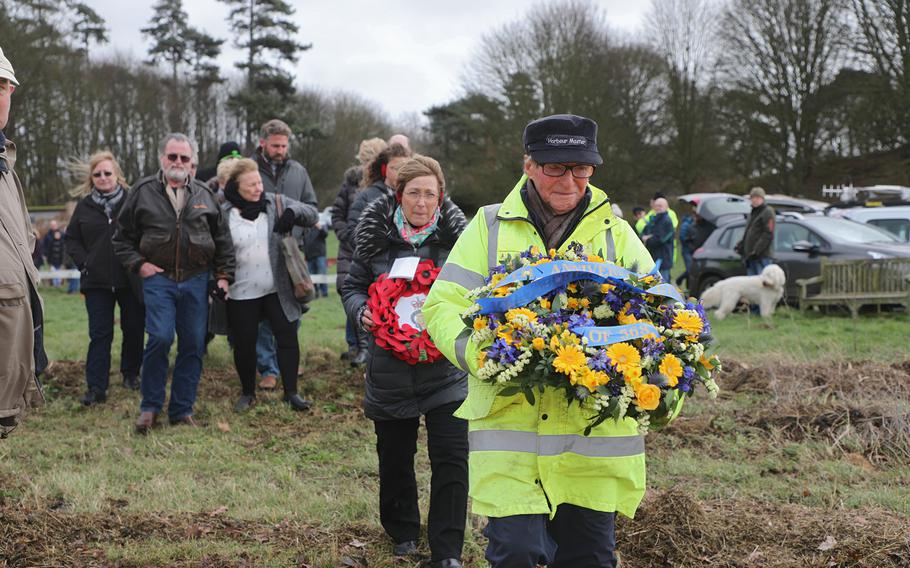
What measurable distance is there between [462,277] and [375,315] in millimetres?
1235

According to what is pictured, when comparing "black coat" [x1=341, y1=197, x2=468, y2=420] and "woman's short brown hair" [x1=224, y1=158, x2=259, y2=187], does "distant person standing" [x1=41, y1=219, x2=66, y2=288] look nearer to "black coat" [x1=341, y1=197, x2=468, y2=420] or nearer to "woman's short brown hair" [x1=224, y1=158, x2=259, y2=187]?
"woman's short brown hair" [x1=224, y1=158, x2=259, y2=187]

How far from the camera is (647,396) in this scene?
2697 mm

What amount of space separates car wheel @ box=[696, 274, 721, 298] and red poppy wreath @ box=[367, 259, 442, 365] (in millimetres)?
12386

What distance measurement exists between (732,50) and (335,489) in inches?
1509

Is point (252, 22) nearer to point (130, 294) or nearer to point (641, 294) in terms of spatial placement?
point (130, 294)

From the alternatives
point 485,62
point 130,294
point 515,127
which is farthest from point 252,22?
point 130,294

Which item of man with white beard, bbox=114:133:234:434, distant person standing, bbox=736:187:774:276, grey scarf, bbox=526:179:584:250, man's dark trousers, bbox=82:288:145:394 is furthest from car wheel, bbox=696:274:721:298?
grey scarf, bbox=526:179:584:250

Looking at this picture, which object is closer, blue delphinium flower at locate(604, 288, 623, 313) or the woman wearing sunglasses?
blue delphinium flower at locate(604, 288, 623, 313)

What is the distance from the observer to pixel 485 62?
38.8 m

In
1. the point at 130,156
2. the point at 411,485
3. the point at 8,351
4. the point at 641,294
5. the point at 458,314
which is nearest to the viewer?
the point at 641,294

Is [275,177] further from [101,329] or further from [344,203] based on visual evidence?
[101,329]

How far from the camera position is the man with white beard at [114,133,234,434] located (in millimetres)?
6840

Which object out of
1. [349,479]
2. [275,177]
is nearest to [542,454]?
[349,479]

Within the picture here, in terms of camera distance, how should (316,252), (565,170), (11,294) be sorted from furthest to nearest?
1. (316,252)
2. (11,294)
3. (565,170)
